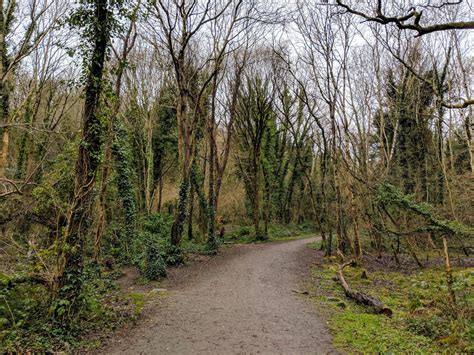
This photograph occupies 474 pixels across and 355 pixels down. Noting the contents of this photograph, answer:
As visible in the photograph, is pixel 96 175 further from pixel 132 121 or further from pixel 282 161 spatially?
pixel 282 161

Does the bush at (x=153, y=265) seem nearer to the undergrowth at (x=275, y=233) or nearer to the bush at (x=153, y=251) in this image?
the bush at (x=153, y=251)

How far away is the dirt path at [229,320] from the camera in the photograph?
5180 mm

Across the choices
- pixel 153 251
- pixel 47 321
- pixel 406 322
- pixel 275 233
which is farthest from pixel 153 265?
pixel 275 233

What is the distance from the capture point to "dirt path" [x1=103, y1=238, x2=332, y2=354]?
204 inches

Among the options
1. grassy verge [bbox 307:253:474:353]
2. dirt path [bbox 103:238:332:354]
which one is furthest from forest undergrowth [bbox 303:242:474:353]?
dirt path [bbox 103:238:332:354]

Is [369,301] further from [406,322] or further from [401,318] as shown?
[406,322]

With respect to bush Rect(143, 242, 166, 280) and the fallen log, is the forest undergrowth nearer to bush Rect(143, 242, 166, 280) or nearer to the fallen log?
the fallen log

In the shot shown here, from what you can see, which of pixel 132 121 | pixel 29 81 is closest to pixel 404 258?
pixel 132 121

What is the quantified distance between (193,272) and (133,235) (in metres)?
3.23

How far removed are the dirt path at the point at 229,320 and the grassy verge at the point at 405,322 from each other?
1.63 feet

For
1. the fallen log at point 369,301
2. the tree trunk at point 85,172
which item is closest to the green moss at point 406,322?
the fallen log at point 369,301

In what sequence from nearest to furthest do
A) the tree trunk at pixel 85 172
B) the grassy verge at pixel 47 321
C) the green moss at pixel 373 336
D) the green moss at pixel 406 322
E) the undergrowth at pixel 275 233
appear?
the grassy verge at pixel 47 321 → the green moss at pixel 373 336 → the green moss at pixel 406 322 → the tree trunk at pixel 85 172 → the undergrowth at pixel 275 233

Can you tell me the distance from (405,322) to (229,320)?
3.65 meters

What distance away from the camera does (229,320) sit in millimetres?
6383
